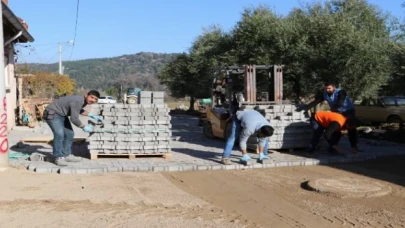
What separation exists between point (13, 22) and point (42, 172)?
27.3 feet

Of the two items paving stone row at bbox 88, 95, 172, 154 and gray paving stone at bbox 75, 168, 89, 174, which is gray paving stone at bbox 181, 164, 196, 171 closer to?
paving stone row at bbox 88, 95, 172, 154

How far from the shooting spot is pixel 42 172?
9.10 metres

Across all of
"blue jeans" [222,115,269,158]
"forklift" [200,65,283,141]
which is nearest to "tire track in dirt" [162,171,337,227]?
"blue jeans" [222,115,269,158]

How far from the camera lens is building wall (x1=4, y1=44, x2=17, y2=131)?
17.5m

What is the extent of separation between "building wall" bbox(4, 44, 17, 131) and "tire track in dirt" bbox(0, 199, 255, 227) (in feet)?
37.8

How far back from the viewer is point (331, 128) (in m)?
10.8

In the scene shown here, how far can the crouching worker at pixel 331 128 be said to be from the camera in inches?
429

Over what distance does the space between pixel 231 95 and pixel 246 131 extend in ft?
13.0

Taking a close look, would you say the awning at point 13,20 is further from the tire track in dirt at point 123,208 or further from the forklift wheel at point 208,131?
the tire track in dirt at point 123,208

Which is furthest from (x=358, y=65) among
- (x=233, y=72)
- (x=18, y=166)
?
(x=18, y=166)

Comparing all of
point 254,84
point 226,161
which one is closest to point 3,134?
point 226,161

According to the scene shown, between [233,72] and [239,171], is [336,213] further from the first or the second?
[233,72]

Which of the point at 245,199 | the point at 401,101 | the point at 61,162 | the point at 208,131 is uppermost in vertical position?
the point at 401,101

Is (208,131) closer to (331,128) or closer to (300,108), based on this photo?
(300,108)
